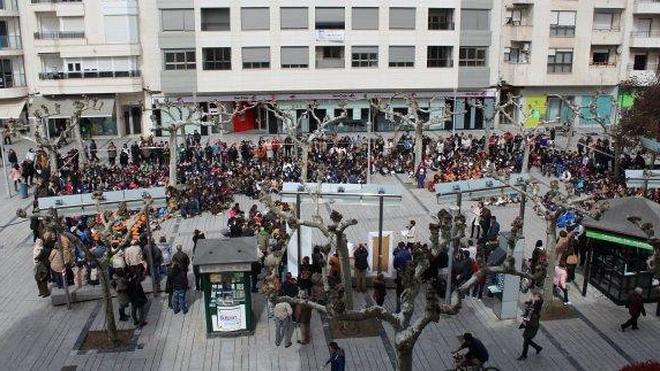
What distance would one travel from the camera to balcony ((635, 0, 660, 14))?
48.8m

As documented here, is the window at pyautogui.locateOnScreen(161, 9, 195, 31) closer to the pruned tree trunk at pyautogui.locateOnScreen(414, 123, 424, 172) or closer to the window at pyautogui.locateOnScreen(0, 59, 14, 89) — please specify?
the window at pyautogui.locateOnScreen(0, 59, 14, 89)

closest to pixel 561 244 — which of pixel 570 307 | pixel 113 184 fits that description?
pixel 570 307

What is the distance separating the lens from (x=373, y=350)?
15.4 m

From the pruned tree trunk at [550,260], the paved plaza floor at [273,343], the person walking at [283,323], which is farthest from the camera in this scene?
the pruned tree trunk at [550,260]

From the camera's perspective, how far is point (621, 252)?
19.0m

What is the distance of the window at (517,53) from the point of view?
49188 mm

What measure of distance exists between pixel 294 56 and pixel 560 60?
2015 centimetres

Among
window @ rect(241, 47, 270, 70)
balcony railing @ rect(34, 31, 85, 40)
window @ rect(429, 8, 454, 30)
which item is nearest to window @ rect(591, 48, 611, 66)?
window @ rect(429, 8, 454, 30)

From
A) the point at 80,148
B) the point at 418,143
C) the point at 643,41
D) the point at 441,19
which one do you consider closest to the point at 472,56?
Result: the point at 441,19

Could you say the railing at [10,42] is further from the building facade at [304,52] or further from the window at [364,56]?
the window at [364,56]

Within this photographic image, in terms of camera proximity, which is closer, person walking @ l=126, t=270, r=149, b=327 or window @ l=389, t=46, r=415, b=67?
person walking @ l=126, t=270, r=149, b=327

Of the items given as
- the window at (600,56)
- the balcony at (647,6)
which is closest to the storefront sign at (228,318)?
the window at (600,56)

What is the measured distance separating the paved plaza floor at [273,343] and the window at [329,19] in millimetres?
30637

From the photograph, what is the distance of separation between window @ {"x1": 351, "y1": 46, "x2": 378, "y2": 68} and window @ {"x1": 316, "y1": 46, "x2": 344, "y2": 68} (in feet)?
2.80
